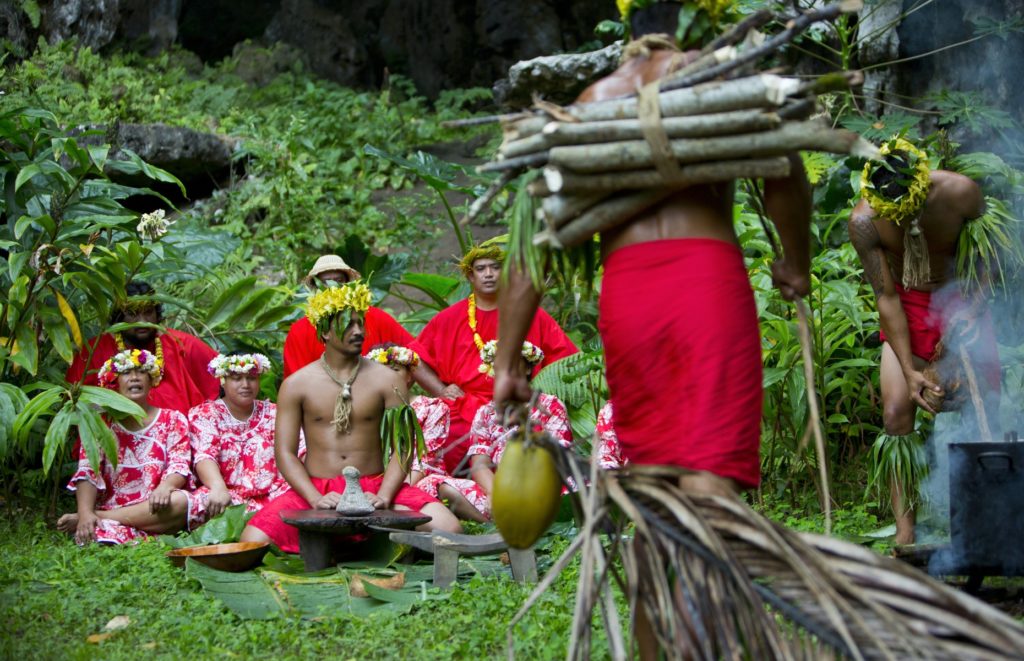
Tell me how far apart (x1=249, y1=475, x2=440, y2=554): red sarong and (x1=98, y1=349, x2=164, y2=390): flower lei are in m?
1.05

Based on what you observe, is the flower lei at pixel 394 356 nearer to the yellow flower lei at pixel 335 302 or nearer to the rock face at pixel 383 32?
the yellow flower lei at pixel 335 302

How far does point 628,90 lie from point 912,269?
7.61ft

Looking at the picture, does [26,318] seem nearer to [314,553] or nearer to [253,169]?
[314,553]

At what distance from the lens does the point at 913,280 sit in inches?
191

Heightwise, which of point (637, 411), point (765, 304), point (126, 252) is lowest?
point (637, 411)

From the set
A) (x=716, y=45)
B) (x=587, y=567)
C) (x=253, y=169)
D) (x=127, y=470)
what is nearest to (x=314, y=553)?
A: (x=127, y=470)

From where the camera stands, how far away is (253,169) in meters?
10.6

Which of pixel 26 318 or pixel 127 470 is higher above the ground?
pixel 26 318

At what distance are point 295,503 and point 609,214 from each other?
117 inches

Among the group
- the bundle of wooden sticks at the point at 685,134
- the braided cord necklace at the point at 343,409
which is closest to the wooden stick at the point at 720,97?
the bundle of wooden sticks at the point at 685,134

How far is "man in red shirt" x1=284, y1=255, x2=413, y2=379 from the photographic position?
22.3 feet

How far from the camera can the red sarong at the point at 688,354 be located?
9.16 ft

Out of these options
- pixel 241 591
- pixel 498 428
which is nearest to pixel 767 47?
pixel 241 591

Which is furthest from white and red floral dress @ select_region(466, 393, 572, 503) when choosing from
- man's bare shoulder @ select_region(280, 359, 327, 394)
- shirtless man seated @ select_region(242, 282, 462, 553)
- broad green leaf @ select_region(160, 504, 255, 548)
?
broad green leaf @ select_region(160, 504, 255, 548)
